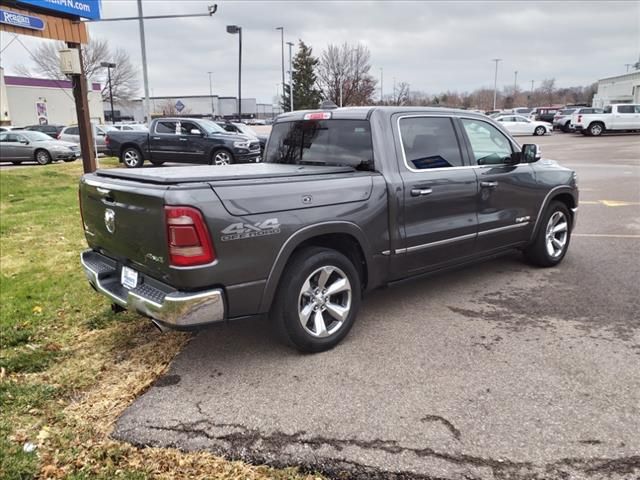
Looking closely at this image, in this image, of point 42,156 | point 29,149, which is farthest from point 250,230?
point 29,149

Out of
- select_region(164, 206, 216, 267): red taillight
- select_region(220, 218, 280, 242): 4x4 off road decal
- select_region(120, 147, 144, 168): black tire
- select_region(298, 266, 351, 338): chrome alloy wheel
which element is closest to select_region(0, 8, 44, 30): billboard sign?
select_region(120, 147, 144, 168): black tire

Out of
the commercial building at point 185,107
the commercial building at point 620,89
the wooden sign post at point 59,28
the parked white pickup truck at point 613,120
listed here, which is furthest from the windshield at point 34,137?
the commercial building at point 185,107

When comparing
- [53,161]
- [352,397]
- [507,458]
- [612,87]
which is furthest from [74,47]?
[612,87]

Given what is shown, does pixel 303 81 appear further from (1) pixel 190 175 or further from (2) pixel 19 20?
(1) pixel 190 175

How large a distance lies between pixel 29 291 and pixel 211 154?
11.2 meters

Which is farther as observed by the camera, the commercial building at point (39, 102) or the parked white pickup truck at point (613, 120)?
the commercial building at point (39, 102)

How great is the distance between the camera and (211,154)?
1611cm

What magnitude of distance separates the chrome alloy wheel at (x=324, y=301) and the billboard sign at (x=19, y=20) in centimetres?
851

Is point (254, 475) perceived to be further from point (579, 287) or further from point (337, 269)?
point (579, 287)

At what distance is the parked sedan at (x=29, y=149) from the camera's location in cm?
2102

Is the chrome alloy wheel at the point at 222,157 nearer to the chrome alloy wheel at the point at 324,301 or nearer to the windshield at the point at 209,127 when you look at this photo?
the windshield at the point at 209,127

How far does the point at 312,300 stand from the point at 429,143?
186 cm

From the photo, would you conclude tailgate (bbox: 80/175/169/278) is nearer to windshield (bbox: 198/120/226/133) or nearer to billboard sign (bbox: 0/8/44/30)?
billboard sign (bbox: 0/8/44/30)

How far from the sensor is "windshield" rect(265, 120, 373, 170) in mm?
4359
